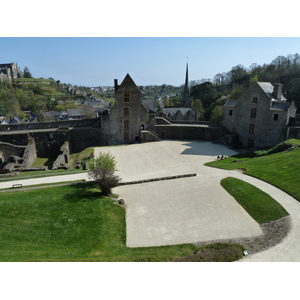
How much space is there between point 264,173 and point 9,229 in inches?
696

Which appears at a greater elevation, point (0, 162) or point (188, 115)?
point (188, 115)

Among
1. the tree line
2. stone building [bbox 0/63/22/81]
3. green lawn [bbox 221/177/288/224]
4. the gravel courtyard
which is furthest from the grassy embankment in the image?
stone building [bbox 0/63/22/81]

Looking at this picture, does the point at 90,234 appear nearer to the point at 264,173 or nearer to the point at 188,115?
the point at 264,173

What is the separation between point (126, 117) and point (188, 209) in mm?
23030

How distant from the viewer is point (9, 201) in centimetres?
1465

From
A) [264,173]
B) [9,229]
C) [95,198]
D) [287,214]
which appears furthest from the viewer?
[264,173]

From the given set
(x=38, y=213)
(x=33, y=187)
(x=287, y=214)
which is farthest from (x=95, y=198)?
(x=287, y=214)

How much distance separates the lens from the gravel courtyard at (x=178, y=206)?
12.2m

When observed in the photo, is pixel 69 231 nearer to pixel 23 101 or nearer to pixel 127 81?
pixel 127 81

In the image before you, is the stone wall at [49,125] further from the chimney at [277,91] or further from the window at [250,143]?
the chimney at [277,91]

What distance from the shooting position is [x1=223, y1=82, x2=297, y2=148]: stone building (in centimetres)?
2772

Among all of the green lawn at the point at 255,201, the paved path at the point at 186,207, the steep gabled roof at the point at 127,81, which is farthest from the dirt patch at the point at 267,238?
the steep gabled roof at the point at 127,81

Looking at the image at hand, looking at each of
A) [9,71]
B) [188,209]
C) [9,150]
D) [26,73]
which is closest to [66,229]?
[188,209]

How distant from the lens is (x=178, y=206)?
1521 cm
